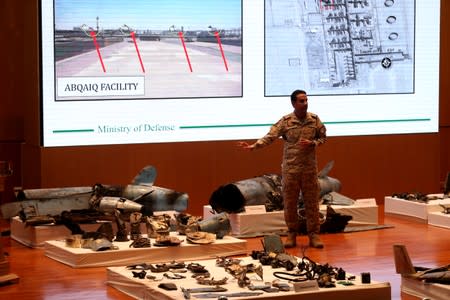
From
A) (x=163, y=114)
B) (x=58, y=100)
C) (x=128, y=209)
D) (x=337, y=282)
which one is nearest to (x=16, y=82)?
(x=58, y=100)

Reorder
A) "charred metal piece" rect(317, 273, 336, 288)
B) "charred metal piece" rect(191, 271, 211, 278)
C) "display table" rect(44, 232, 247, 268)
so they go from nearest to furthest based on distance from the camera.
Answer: "charred metal piece" rect(317, 273, 336, 288) < "charred metal piece" rect(191, 271, 211, 278) < "display table" rect(44, 232, 247, 268)

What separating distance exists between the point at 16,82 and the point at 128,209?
301 centimetres

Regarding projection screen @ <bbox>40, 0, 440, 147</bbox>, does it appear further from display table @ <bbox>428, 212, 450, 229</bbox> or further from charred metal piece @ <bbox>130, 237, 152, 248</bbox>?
charred metal piece @ <bbox>130, 237, 152, 248</bbox>

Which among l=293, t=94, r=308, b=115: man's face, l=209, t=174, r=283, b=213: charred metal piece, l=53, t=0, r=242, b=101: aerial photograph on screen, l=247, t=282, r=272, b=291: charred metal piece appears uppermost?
l=53, t=0, r=242, b=101: aerial photograph on screen

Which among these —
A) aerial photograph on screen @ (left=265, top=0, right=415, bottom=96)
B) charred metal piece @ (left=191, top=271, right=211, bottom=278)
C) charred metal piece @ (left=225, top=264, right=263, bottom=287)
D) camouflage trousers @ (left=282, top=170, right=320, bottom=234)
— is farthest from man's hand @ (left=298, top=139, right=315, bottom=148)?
aerial photograph on screen @ (left=265, top=0, right=415, bottom=96)

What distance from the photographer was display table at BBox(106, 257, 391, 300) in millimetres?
8992

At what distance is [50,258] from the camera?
11.6m

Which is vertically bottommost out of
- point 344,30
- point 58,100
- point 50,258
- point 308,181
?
point 50,258

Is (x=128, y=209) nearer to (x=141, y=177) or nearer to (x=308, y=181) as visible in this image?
(x=141, y=177)

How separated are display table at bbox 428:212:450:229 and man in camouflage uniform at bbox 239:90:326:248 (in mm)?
2259

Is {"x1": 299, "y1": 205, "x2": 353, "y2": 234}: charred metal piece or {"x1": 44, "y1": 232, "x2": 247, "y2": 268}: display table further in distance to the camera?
{"x1": 299, "y1": 205, "x2": 353, "y2": 234}: charred metal piece

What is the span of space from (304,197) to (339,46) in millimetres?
4429

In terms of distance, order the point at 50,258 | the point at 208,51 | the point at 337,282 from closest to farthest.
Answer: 1. the point at 337,282
2. the point at 50,258
3. the point at 208,51

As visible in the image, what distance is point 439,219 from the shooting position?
1377 cm
